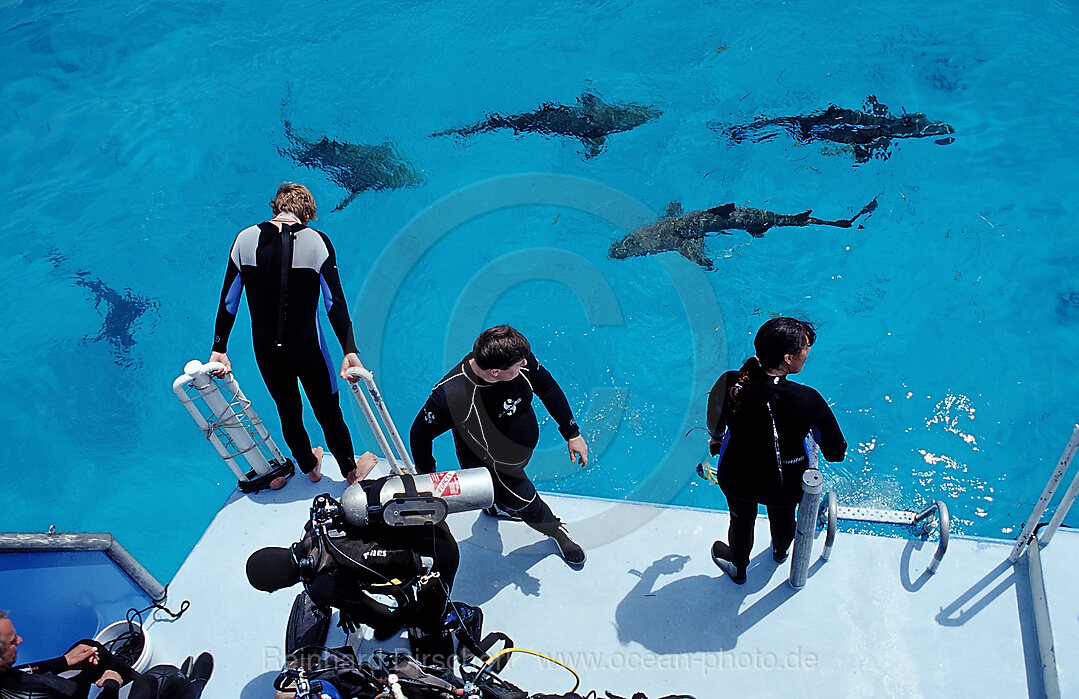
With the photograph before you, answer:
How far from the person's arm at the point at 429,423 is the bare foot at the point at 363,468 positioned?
0.88 meters

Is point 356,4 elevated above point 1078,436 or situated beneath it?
elevated above

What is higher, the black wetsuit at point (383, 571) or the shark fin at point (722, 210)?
the shark fin at point (722, 210)

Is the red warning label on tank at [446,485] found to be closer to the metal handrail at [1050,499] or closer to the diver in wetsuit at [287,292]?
the diver in wetsuit at [287,292]

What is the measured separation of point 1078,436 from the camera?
8.60 feet

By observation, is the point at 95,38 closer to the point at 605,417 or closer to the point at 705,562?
the point at 605,417

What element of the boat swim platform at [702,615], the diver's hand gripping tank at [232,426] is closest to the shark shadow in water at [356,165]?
the diver's hand gripping tank at [232,426]

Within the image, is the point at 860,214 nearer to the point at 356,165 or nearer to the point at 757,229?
the point at 757,229

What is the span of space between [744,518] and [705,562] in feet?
1.81

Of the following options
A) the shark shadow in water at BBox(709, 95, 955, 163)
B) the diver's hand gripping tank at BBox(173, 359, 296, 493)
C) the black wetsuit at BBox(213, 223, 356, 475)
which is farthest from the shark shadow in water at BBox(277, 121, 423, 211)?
the black wetsuit at BBox(213, 223, 356, 475)

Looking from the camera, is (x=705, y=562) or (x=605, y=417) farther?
(x=605, y=417)

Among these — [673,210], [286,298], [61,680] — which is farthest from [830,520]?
[673,210]

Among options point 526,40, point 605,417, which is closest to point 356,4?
point 526,40

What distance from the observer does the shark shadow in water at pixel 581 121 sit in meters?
7.72

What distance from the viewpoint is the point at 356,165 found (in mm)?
7633
